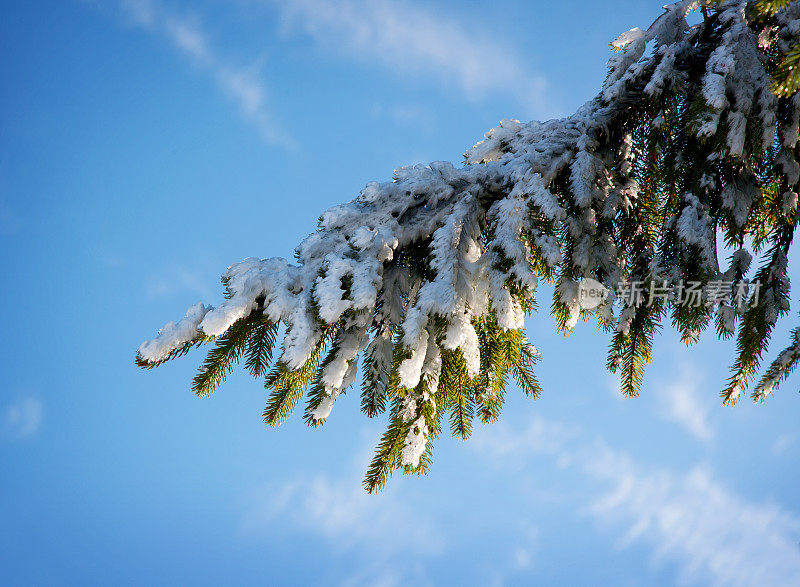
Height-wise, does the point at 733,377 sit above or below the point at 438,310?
above

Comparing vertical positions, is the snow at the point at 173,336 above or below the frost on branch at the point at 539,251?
below

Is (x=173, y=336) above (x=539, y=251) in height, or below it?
below

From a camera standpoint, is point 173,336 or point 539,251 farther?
point 539,251

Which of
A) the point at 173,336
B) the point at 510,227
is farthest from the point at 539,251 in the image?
the point at 173,336

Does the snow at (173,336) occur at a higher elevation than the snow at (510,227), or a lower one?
lower

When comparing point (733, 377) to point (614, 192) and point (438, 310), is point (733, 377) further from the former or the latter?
point (438, 310)

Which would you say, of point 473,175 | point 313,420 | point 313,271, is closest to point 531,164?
point 473,175

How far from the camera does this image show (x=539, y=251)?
207cm

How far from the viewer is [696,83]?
2.52 m

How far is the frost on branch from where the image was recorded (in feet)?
5.99

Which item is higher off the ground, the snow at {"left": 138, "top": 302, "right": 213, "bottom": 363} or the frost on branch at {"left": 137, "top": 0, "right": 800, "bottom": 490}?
the frost on branch at {"left": 137, "top": 0, "right": 800, "bottom": 490}

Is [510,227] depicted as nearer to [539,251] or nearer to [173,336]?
[539,251]

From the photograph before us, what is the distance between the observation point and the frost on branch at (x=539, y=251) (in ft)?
5.99

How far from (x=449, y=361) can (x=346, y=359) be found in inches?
14.4
